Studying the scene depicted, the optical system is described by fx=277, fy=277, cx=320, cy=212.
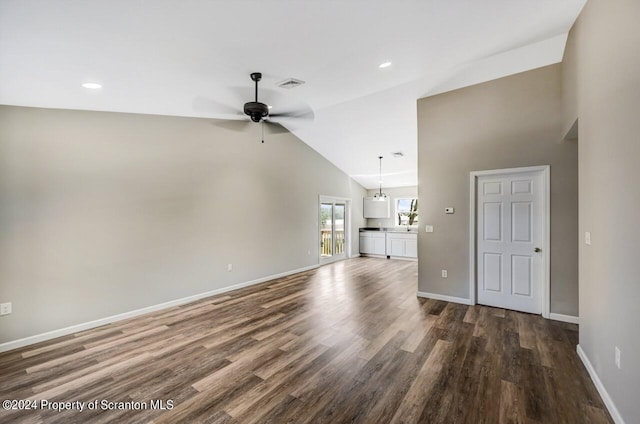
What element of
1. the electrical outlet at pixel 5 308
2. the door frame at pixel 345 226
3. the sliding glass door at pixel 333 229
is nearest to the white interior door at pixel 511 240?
the door frame at pixel 345 226

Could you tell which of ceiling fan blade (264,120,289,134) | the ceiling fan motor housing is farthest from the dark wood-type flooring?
ceiling fan blade (264,120,289,134)

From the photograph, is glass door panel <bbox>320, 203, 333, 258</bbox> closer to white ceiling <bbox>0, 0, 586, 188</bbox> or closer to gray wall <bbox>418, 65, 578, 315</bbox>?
gray wall <bbox>418, 65, 578, 315</bbox>

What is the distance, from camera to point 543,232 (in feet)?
12.3

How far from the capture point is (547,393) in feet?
7.08

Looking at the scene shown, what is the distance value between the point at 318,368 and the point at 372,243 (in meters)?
6.64

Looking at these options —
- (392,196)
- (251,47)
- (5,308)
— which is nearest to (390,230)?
(392,196)

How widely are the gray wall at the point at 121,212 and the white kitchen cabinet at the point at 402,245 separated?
13.4 feet

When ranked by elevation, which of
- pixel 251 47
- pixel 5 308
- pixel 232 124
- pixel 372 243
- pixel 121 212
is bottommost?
pixel 5 308

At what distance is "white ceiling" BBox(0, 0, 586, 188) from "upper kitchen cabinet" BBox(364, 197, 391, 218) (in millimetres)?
5194

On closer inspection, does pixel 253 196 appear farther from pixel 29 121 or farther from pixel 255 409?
pixel 255 409

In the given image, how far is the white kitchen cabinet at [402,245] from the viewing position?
26.9ft

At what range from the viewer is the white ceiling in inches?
74.5

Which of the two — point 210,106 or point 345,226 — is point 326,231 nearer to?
point 345,226

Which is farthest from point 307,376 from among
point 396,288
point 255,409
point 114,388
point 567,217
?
point 567,217
